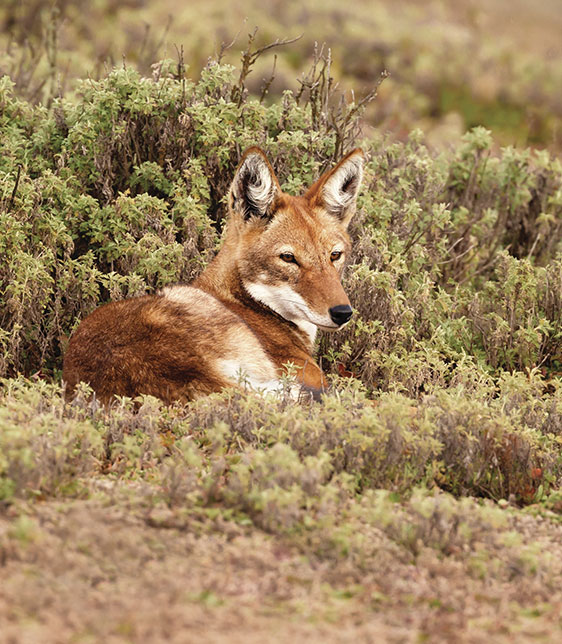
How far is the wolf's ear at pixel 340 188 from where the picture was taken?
5977 millimetres

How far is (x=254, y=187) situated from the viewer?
5781mm

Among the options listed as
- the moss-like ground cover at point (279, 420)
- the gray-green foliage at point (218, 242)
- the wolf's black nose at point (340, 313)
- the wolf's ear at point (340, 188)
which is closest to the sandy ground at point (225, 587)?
the moss-like ground cover at point (279, 420)

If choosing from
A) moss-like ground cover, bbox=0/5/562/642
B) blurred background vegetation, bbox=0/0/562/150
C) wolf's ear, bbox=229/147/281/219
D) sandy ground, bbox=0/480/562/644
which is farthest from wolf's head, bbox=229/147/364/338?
blurred background vegetation, bbox=0/0/562/150

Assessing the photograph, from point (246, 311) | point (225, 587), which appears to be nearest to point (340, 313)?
point (246, 311)

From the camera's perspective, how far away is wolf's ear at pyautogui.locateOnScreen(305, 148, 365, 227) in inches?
235

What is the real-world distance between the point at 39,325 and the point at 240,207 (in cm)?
173

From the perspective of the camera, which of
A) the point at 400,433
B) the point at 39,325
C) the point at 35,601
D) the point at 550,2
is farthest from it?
the point at 550,2

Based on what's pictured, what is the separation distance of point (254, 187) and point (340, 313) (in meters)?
1.05

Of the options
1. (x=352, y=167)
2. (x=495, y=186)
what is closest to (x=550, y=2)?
(x=495, y=186)

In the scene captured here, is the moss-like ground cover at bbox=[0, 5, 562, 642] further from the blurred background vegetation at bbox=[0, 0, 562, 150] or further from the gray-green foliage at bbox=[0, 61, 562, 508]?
the blurred background vegetation at bbox=[0, 0, 562, 150]

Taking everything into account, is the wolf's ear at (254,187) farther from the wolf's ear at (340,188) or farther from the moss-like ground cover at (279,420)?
the moss-like ground cover at (279,420)

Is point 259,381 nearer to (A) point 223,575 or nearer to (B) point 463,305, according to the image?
(A) point 223,575

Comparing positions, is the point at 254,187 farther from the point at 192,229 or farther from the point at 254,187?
the point at 192,229

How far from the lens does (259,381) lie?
509 cm
